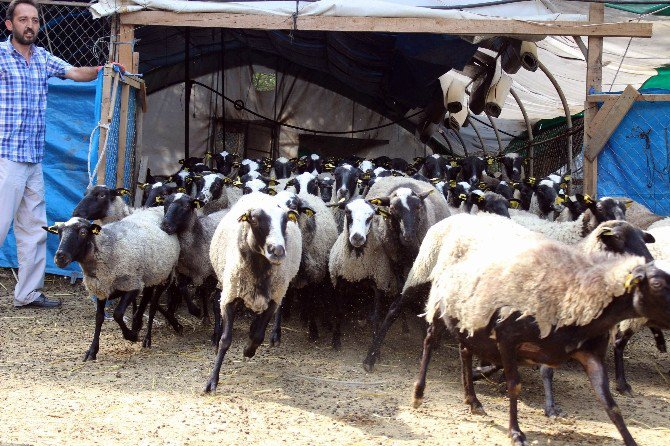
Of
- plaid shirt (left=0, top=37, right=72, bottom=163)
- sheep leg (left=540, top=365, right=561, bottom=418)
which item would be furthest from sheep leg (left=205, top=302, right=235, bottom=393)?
plaid shirt (left=0, top=37, right=72, bottom=163)

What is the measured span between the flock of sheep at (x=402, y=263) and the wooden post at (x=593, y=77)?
0.34m

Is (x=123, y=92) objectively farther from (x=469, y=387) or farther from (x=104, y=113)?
(x=469, y=387)

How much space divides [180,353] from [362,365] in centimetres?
151

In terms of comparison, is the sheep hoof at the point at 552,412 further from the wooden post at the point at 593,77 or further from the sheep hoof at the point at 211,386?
the wooden post at the point at 593,77

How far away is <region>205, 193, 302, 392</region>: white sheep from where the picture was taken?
5.70 meters

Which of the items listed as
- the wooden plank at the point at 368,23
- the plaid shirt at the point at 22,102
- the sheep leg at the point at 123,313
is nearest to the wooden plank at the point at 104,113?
the plaid shirt at the point at 22,102

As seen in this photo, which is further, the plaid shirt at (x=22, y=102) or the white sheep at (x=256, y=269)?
the plaid shirt at (x=22, y=102)

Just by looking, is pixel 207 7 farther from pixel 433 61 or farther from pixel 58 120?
pixel 433 61

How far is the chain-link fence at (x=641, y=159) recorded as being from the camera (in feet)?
27.2

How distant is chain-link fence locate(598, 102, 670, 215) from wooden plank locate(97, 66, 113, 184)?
497 cm

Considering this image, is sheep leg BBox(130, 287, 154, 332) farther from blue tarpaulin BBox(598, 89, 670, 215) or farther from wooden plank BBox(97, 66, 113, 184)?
blue tarpaulin BBox(598, 89, 670, 215)

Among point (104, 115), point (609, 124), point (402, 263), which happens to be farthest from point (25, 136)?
point (609, 124)

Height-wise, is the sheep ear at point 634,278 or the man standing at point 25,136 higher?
the man standing at point 25,136

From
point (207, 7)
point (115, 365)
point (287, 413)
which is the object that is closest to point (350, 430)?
point (287, 413)
